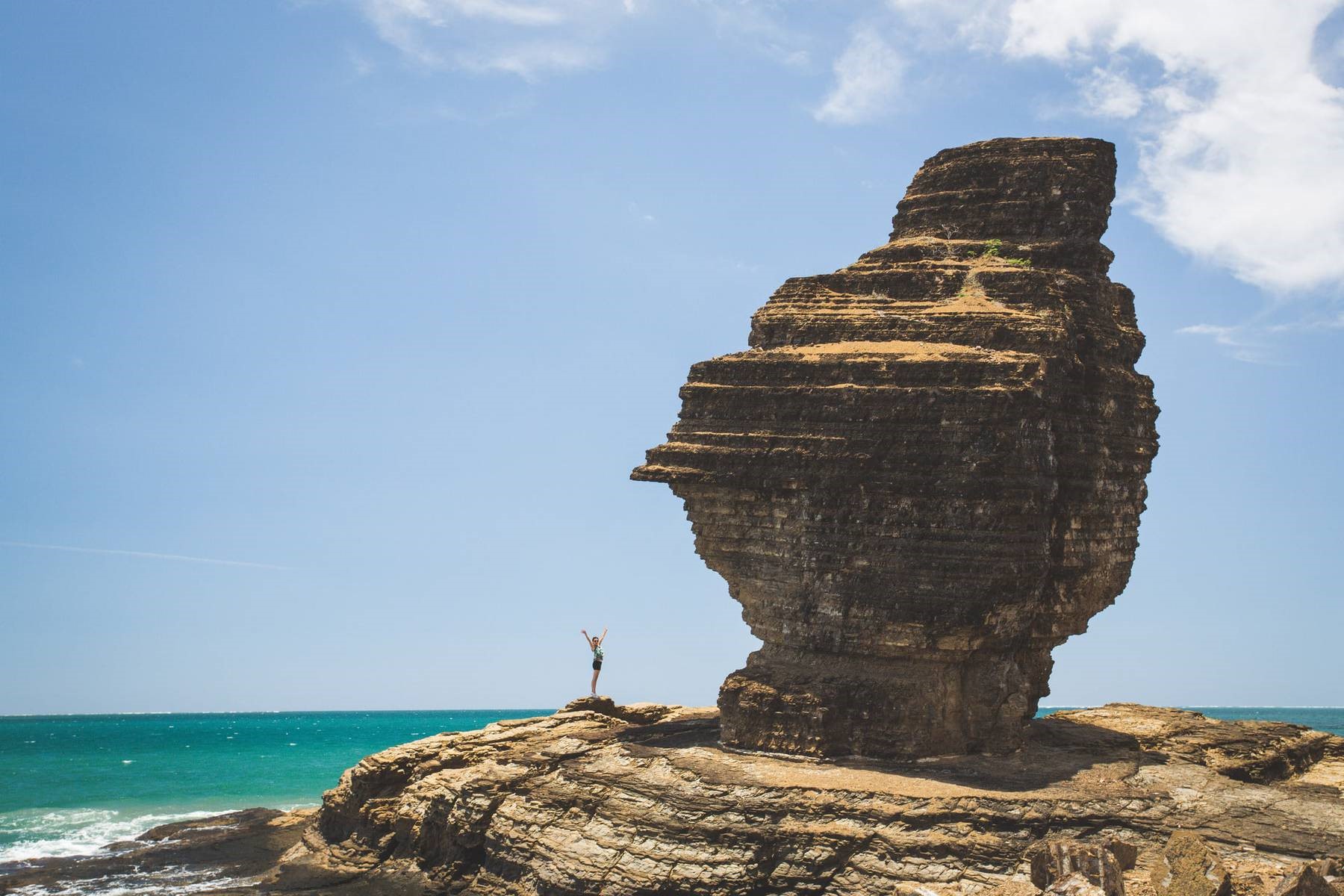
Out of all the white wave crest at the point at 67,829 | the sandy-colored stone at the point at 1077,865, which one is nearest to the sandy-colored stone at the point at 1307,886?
the sandy-colored stone at the point at 1077,865

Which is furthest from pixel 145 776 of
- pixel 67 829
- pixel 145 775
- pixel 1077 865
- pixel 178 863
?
pixel 1077 865

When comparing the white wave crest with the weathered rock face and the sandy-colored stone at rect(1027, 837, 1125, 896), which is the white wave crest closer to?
the weathered rock face

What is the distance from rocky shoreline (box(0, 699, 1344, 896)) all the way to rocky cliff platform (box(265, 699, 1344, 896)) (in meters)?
0.03

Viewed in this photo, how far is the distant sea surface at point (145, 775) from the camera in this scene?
109 ft

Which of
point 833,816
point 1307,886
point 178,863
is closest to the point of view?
point 1307,886

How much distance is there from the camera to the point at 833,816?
18.7 meters

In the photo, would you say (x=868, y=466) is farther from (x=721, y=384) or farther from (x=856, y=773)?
(x=856, y=773)

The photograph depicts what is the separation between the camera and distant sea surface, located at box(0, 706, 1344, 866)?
33375 mm

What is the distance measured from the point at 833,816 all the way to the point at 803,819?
0.42 m

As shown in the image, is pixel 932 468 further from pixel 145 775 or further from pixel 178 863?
pixel 145 775

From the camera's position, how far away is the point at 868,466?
2155 centimetres

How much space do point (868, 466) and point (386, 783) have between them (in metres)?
11.2

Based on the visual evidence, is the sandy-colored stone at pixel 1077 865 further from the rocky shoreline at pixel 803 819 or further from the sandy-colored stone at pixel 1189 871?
the sandy-colored stone at pixel 1189 871

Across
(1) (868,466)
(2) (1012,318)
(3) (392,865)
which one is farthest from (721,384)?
(3) (392,865)
